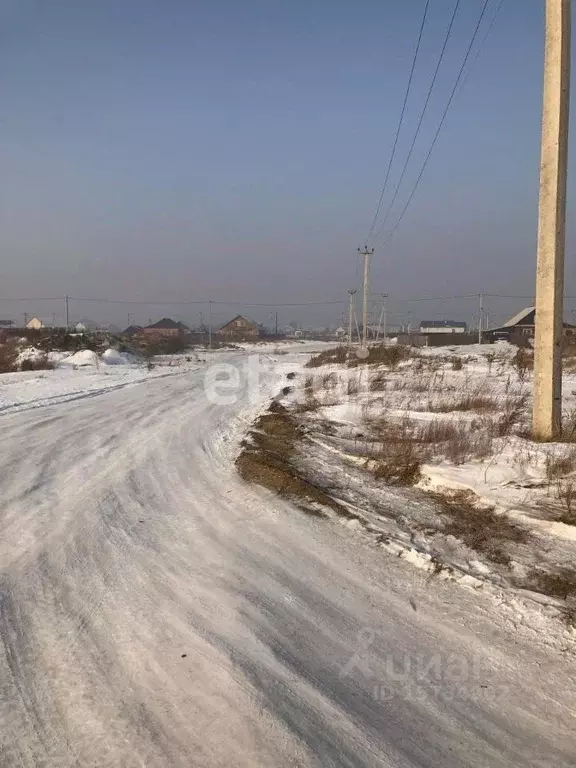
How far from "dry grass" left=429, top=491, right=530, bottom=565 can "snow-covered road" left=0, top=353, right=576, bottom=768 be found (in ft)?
2.44

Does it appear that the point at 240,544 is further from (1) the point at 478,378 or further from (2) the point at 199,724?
(1) the point at 478,378

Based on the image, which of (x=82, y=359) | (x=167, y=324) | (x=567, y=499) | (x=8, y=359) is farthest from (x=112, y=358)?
(x=167, y=324)

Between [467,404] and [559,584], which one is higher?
[467,404]

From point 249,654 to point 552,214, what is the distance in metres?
7.28

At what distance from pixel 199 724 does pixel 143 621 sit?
1005 millimetres

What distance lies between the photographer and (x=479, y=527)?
16.3 ft

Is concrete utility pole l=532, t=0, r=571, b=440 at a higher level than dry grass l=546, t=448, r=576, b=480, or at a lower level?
higher

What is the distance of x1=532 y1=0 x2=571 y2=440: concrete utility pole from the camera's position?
7.71 meters

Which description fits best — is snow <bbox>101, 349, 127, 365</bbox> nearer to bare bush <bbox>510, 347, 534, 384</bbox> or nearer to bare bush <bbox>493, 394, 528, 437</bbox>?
bare bush <bbox>510, 347, 534, 384</bbox>

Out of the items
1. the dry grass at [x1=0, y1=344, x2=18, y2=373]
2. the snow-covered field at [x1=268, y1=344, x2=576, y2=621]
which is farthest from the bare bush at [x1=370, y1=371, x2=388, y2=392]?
the dry grass at [x1=0, y1=344, x2=18, y2=373]

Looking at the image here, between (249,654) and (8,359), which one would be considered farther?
(8,359)

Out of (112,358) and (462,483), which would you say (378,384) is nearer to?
(462,483)

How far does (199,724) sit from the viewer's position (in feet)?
8.00

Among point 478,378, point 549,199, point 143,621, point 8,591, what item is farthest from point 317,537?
point 478,378
